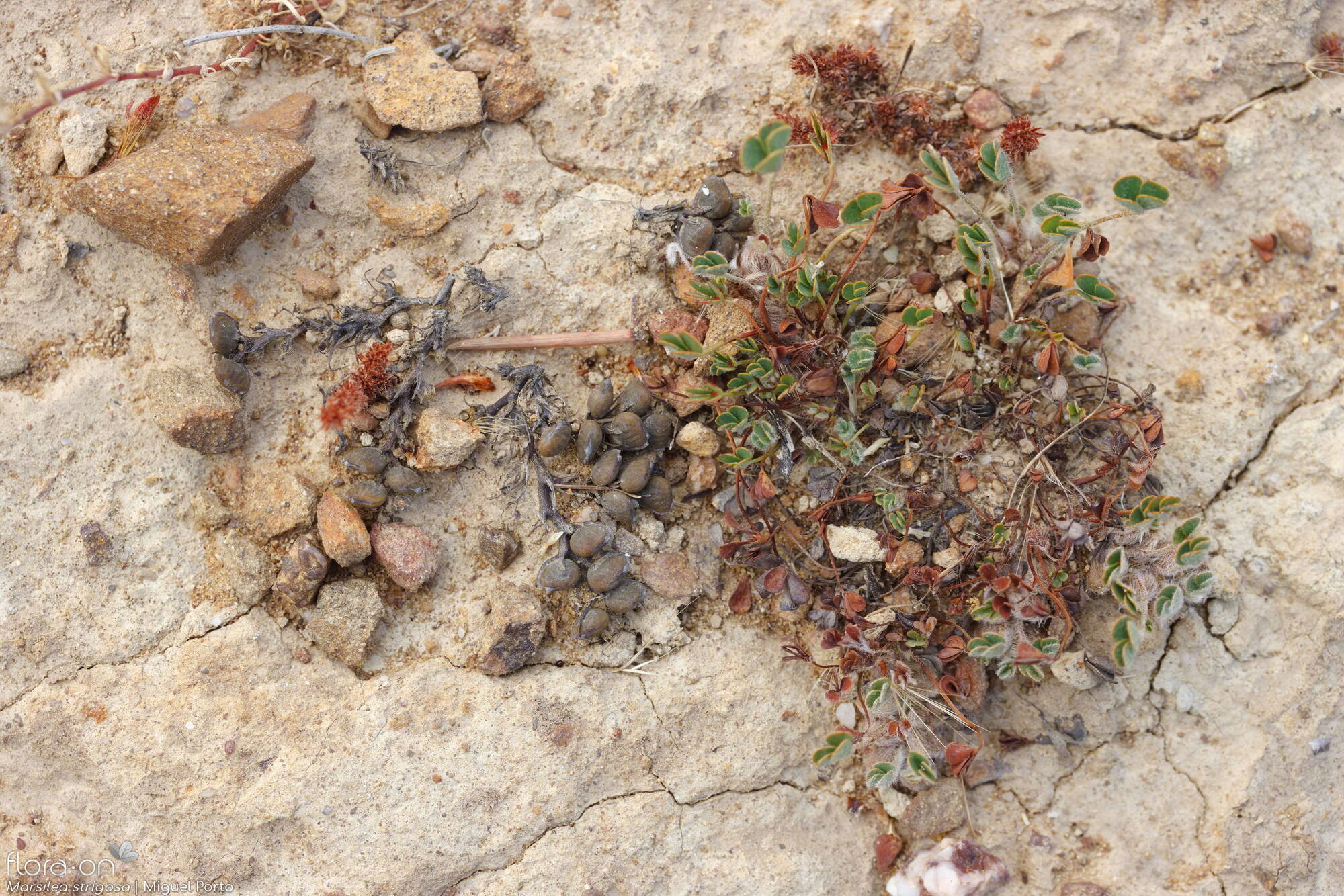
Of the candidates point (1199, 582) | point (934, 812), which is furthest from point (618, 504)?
point (1199, 582)

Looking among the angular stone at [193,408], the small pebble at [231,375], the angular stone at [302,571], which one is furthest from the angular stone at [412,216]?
the angular stone at [302,571]

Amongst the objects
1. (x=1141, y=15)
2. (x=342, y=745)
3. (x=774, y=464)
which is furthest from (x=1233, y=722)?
(x=342, y=745)

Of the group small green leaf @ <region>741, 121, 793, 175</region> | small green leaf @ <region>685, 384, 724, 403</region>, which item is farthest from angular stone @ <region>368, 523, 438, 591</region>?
small green leaf @ <region>741, 121, 793, 175</region>

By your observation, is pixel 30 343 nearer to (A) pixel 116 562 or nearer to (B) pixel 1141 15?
(A) pixel 116 562

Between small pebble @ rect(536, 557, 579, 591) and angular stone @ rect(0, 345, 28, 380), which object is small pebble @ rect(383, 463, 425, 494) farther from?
angular stone @ rect(0, 345, 28, 380)

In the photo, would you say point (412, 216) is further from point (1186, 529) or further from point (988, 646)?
point (1186, 529)

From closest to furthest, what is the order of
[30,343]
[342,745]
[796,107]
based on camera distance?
1. [342,745]
2. [30,343]
3. [796,107]
